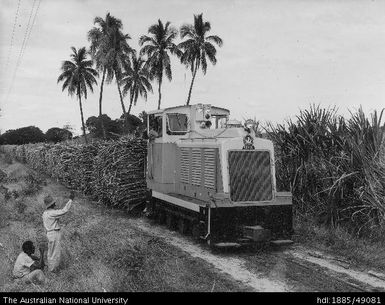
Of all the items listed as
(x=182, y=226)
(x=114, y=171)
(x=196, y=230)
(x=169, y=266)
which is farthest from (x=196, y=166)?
(x=114, y=171)

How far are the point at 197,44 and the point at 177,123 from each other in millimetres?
32166

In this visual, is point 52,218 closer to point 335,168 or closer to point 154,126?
point 154,126

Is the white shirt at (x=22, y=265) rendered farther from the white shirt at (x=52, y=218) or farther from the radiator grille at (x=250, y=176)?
the radiator grille at (x=250, y=176)

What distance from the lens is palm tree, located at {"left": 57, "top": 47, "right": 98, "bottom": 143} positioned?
5003 centimetres

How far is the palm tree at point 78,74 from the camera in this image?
164 ft

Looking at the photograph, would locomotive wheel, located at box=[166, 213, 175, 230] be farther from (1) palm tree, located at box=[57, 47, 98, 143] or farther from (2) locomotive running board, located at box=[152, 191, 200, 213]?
(1) palm tree, located at box=[57, 47, 98, 143]

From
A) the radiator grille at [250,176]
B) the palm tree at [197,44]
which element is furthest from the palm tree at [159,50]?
the radiator grille at [250,176]

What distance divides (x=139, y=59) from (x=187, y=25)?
25.0 feet

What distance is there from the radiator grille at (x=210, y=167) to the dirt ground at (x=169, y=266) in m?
1.45

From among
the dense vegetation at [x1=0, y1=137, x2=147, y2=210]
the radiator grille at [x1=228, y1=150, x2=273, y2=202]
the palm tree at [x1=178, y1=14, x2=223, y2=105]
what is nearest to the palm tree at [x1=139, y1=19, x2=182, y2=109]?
the palm tree at [x1=178, y1=14, x2=223, y2=105]

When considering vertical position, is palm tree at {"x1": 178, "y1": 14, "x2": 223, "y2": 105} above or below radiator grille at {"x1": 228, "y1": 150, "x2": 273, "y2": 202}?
above

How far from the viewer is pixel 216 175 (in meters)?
9.59

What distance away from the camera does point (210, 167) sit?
32.3 ft

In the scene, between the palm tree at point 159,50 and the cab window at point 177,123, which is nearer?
the cab window at point 177,123
